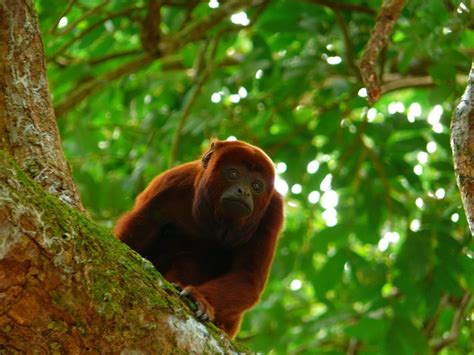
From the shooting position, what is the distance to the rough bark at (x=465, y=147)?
2678 mm

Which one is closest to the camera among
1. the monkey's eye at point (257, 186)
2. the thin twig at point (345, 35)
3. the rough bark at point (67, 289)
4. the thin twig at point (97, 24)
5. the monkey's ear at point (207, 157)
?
the rough bark at point (67, 289)

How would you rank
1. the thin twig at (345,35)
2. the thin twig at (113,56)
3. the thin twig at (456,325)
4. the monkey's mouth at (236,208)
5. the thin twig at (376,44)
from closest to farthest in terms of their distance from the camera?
the thin twig at (376,44) → the monkey's mouth at (236,208) → the thin twig at (345,35) → the thin twig at (456,325) → the thin twig at (113,56)

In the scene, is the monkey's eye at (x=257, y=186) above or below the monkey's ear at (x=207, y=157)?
below

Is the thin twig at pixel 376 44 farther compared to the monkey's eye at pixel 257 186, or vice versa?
the monkey's eye at pixel 257 186

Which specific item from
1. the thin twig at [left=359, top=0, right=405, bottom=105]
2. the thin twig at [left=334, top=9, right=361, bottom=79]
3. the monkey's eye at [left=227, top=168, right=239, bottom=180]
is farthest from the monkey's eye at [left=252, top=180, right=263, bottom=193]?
the thin twig at [left=334, top=9, right=361, bottom=79]

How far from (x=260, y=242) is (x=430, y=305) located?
1.75 m

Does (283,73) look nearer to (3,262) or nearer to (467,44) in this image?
(467,44)

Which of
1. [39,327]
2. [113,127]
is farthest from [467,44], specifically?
[39,327]

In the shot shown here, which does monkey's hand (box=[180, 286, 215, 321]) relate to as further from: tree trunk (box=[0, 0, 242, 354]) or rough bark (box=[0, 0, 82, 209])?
rough bark (box=[0, 0, 82, 209])

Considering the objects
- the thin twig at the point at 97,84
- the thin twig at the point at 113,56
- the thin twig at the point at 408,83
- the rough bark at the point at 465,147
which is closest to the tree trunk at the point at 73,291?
the rough bark at the point at 465,147

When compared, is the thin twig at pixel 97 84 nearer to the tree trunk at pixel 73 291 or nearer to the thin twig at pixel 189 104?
the thin twig at pixel 189 104

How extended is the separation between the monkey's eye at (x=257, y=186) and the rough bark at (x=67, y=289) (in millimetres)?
1910

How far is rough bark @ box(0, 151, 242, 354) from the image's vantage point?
7.32 feet

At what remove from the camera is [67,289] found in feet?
7.65
